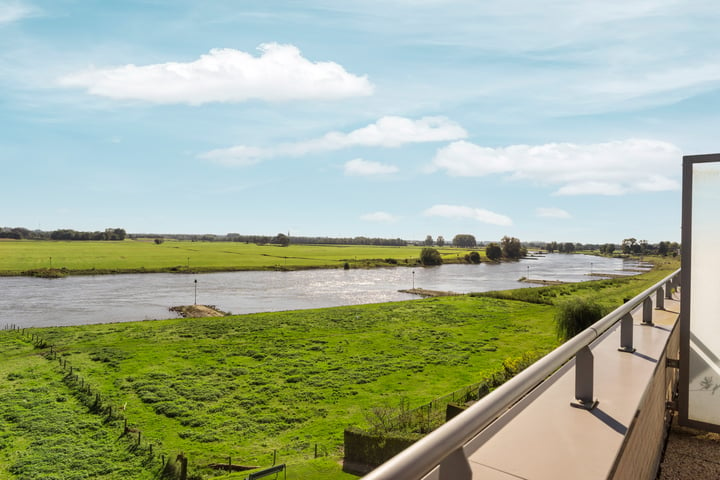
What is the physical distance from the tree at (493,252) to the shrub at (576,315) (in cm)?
12232

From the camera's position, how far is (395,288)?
76500mm

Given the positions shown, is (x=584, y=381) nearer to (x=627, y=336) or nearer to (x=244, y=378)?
(x=627, y=336)

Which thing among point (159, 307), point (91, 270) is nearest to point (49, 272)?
point (91, 270)

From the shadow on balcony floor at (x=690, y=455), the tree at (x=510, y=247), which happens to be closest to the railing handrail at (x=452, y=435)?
the shadow on balcony floor at (x=690, y=455)

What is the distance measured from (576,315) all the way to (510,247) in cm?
13352

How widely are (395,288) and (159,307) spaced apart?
37210mm

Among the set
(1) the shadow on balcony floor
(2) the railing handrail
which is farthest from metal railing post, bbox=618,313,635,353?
(2) the railing handrail

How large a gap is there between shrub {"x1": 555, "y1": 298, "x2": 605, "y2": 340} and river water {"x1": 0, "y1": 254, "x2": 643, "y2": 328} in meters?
33.3

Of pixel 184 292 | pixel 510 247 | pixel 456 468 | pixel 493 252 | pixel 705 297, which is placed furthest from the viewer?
pixel 510 247

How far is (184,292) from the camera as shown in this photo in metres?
68.9

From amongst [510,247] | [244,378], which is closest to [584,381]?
[244,378]

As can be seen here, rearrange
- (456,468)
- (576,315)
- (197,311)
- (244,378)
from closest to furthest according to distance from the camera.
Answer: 1. (456,468)
2. (244,378)
3. (576,315)
4. (197,311)

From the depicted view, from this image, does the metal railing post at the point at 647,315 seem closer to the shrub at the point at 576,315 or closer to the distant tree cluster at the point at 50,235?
the shrub at the point at 576,315

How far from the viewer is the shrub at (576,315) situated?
2861cm
